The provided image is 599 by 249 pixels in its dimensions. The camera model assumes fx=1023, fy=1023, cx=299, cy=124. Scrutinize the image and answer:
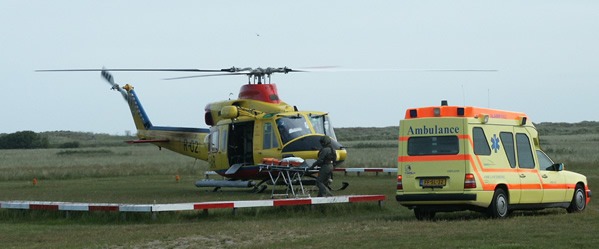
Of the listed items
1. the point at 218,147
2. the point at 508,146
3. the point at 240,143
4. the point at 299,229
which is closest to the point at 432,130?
the point at 508,146

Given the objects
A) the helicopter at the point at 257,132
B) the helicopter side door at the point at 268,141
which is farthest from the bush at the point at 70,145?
the helicopter side door at the point at 268,141

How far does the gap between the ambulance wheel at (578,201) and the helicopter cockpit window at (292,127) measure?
9.54 m

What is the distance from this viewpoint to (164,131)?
38000 millimetres

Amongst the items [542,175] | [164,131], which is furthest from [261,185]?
[542,175]

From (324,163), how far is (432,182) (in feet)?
16.7

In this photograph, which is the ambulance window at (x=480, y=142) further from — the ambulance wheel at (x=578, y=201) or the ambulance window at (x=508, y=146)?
Answer: the ambulance wheel at (x=578, y=201)

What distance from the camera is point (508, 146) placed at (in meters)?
20.0

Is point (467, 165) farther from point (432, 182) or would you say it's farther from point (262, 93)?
point (262, 93)

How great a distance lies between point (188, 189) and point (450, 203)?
16.5 metres

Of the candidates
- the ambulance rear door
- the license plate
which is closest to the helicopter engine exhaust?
the ambulance rear door

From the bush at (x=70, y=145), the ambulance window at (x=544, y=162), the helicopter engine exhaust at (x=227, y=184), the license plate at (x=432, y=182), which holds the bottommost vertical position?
the helicopter engine exhaust at (x=227, y=184)

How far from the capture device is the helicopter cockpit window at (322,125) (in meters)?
29.5

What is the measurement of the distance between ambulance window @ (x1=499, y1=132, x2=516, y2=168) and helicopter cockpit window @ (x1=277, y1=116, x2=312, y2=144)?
32.3ft

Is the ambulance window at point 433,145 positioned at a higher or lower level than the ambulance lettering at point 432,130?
lower
